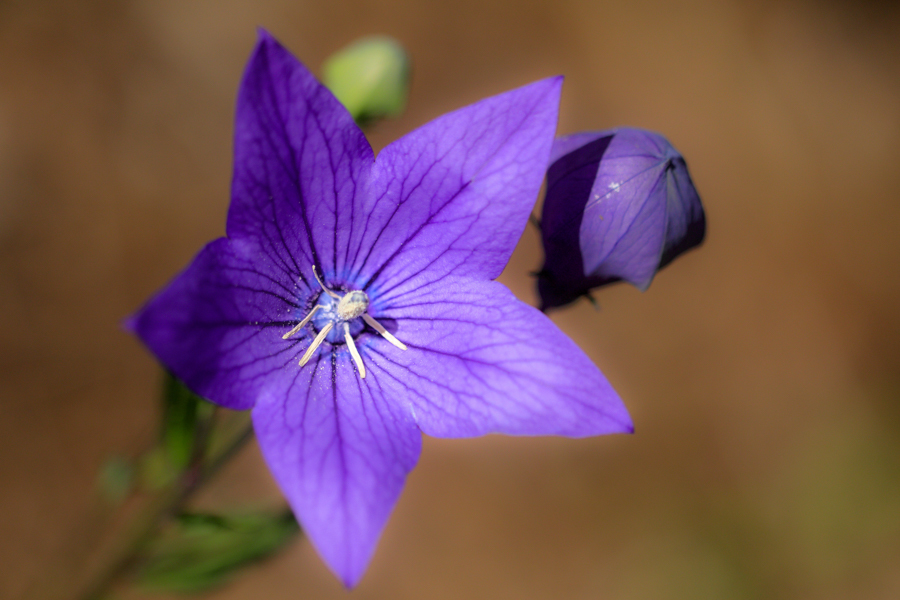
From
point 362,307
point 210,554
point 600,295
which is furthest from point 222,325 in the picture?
point 600,295

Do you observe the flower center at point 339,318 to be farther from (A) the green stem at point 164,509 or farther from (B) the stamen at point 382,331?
(A) the green stem at point 164,509

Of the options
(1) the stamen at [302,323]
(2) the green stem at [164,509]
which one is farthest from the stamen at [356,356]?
(2) the green stem at [164,509]

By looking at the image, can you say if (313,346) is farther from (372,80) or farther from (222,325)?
(372,80)

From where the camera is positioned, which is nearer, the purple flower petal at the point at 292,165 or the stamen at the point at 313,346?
the purple flower petal at the point at 292,165

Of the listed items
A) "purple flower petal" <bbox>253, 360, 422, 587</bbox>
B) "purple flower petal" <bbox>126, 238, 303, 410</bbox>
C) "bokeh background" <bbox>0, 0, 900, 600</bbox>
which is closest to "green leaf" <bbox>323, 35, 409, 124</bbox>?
"purple flower petal" <bbox>126, 238, 303, 410</bbox>

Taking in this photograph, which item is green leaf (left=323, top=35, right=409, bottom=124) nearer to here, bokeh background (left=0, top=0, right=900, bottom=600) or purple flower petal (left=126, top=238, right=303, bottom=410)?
purple flower petal (left=126, top=238, right=303, bottom=410)

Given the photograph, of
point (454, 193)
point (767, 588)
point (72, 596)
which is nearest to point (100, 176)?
point (72, 596)

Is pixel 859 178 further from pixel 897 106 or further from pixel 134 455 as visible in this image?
pixel 134 455

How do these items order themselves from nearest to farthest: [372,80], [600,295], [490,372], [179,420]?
[490,372] → [179,420] → [372,80] → [600,295]
